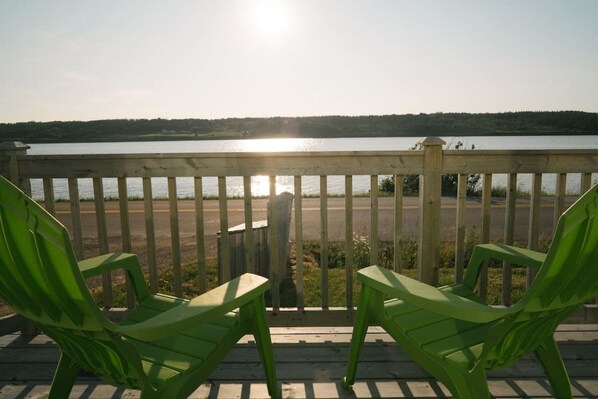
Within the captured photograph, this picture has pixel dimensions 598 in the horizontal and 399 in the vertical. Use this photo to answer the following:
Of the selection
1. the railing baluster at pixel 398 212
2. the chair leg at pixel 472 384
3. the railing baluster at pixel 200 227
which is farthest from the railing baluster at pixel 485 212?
the railing baluster at pixel 200 227

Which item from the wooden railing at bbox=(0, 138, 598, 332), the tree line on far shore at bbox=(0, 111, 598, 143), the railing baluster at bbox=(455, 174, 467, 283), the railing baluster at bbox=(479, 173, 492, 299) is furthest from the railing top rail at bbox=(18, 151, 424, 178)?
the tree line on far shore at bbox=(0, 111, 598, 143)

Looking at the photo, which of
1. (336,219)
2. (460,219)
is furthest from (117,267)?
(336,219)

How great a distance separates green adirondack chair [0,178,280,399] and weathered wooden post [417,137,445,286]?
1364 mm

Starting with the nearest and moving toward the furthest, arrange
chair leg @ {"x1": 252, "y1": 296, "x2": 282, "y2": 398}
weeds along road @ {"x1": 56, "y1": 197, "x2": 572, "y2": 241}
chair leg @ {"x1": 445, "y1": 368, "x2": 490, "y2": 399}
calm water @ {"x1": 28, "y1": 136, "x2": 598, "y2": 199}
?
chair leg @ {"x1": 445, "y1": 368, "x2": 490, "y2": 399} → chair leg @ {"x1": 252, "y1": 296, "x2": 282, "y2": 398} → weeds along road @ {"x1": 56, "y1": 197, "x2": 572, "y2": 241} → calm water @ {"x1": 28, "y1": 136, "x2": 598, "y2": 199}

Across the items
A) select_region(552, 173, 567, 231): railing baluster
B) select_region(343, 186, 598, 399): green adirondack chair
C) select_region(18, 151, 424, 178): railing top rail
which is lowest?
select_region(343, 186, 598, 399): green adirondack chair

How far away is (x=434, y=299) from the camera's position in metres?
1.48

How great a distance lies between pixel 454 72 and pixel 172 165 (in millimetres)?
10719

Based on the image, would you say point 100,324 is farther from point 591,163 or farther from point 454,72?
point 454,72

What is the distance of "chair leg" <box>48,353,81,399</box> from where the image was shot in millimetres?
1798

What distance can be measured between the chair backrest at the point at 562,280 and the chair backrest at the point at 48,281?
1.30m

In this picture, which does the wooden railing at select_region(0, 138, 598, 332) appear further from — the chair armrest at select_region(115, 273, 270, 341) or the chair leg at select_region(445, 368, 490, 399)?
the chair leg at select_region(445, 368, 490, 399)

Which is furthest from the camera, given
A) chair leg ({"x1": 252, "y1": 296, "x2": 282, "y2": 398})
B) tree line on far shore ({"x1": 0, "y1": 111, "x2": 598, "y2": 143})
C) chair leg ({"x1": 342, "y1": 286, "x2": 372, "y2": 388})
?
tree line on far shore ({"x1": 0, "y1": 111, "x2": 598, "y2": 143})

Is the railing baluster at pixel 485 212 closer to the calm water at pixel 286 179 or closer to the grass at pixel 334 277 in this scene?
the grass at pixel 334 277

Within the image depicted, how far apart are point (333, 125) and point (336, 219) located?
104 feet
